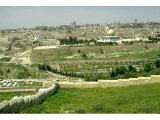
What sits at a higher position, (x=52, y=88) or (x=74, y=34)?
(x=52, y=88)

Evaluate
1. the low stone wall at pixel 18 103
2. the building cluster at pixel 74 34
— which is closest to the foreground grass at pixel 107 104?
the low stone wall at pixel 18 103

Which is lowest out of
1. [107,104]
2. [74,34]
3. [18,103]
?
[74,34]

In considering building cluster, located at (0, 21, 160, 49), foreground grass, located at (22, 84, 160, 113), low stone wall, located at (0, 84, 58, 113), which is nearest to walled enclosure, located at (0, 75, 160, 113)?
low stone wall, located at (0, 84, 58, 113)

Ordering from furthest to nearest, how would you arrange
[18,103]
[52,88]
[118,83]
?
1. [118,83]
2. [52,88]
3. [18,103]

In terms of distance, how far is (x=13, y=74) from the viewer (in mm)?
48250

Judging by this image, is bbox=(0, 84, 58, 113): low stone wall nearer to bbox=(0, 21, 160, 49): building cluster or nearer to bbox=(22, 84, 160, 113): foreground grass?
bbox=(22, 84, 160, 113): foreground grass

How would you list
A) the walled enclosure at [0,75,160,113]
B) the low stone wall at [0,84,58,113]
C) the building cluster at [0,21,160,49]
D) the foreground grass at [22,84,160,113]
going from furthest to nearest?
the building cluster at [0,21,160,49] < the foreground grass at [22,84,160,113] < the walled enclosure at [0,75,160,113] < the low stone wall at [0,84,58,113]

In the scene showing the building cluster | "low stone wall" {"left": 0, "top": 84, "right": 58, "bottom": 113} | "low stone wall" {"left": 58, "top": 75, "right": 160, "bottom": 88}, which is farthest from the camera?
the building cluster

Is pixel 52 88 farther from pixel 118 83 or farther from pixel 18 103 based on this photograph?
pixel 18 103

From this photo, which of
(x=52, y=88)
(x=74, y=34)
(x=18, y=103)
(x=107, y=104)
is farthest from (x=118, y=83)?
(x=74, y=34)

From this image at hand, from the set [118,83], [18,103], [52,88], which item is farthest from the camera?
[118,83]

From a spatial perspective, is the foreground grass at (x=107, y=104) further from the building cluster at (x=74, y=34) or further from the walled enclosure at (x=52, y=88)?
the building cluster at (x=74, y=34)

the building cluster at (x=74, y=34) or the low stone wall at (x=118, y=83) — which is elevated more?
the low stone wall at (x=118, y=83)

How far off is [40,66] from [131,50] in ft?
68.2
